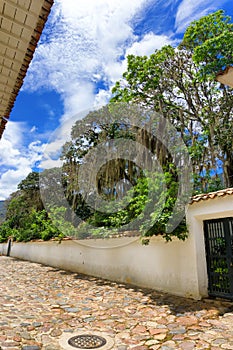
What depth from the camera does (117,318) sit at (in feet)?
14.6

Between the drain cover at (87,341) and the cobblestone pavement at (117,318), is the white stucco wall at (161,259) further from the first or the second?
the drain cover at (87,341)

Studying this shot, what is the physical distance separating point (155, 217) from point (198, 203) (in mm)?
882

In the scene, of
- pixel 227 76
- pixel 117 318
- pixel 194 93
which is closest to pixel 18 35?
pixel 227 76

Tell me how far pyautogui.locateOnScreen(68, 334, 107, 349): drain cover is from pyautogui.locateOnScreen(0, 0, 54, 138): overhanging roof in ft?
9.48

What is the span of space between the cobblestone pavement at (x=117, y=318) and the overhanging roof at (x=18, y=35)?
2825 mm

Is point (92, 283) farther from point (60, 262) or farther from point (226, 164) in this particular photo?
point (226, 164)

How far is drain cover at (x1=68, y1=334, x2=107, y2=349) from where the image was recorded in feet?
10.9

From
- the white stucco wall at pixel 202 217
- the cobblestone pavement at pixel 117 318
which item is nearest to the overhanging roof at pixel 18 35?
the cobblestone pavement at pixel 117 318

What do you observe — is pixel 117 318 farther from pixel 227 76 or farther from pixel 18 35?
pixel 18 35

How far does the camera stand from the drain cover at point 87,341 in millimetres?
3324

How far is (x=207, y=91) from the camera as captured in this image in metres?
13.3

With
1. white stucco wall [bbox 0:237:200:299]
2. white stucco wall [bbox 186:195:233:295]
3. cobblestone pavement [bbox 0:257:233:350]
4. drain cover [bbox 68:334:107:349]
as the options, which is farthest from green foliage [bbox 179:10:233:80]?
drain cover [bbox 68:334:107:349]

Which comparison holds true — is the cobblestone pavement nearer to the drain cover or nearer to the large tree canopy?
the drain cover

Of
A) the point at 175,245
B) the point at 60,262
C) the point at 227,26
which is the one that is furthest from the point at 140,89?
the point at 175,245
